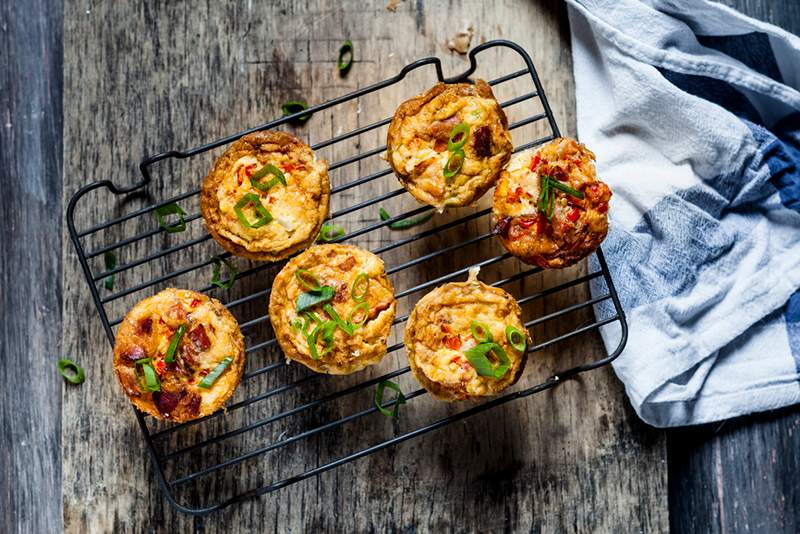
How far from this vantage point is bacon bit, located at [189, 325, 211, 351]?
3.63m

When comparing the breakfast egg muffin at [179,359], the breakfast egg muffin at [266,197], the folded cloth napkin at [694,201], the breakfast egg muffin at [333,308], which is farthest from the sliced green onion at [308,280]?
the folded cloth napkin at [694,201]

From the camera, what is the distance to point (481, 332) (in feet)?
11.7

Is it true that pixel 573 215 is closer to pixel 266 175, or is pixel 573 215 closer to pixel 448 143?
pixel 448 143

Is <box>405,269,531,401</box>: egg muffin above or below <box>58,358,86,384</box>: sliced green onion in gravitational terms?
above

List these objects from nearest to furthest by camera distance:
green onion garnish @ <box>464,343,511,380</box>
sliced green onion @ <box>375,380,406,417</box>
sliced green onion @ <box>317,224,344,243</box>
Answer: green onion garnish @ <box>464,343,511,380</box> < sliced green onion @ <box>375,380,406,417</box> < sliced green onion @ <box>317,224,344,243</box>

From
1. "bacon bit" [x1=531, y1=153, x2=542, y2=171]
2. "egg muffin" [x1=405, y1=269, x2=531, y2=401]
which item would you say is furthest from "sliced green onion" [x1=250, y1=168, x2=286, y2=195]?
"bacon bit" [x1=531, y1=153, x2=542, y2=171]

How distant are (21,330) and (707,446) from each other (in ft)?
10.7

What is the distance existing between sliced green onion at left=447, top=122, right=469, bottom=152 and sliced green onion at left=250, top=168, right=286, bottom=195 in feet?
2.36

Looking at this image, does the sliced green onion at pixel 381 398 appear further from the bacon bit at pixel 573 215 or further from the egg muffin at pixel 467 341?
the bacon bit at pixel 573 215

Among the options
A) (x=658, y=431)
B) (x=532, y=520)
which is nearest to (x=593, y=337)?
(x=658, y=431)

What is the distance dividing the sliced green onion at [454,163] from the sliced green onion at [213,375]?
1.20m

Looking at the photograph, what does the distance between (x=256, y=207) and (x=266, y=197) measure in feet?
0.22

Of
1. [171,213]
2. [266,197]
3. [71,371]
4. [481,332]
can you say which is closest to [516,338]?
[481,332]

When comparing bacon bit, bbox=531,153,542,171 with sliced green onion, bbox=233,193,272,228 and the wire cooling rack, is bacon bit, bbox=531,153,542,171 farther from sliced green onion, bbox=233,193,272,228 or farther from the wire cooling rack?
sliced green onion, bbox=233,193,272,228
